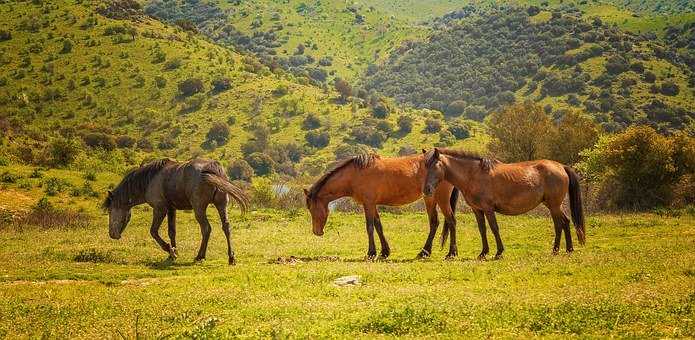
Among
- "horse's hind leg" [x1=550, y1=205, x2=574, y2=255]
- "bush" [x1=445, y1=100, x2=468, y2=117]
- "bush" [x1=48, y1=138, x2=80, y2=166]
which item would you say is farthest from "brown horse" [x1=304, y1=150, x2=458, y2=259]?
"bush" [x1=445, y1=100, x2=468, y2=117]

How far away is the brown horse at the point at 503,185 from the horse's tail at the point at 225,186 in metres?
5.59

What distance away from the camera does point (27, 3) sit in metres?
104

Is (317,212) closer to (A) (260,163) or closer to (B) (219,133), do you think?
(A) (260,163)

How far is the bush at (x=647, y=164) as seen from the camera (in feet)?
110

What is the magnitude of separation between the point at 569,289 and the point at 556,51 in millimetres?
135241

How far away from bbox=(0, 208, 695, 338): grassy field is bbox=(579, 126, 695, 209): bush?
1382 cm

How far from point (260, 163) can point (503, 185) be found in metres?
69.9

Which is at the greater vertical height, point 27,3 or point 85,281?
point 27,3

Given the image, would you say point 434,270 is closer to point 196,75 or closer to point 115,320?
point 115,320

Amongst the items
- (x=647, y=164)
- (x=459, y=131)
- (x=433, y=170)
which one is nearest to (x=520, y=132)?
(x=647, y=164)

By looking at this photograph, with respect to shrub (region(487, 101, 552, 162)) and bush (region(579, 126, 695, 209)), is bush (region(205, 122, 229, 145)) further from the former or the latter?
bush (region(579, 126, 695, 209))

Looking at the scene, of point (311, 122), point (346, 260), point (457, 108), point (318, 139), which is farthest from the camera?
point (457, 108)

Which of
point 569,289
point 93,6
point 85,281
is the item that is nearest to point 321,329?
point 569,289

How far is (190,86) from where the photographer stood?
94.6 m
